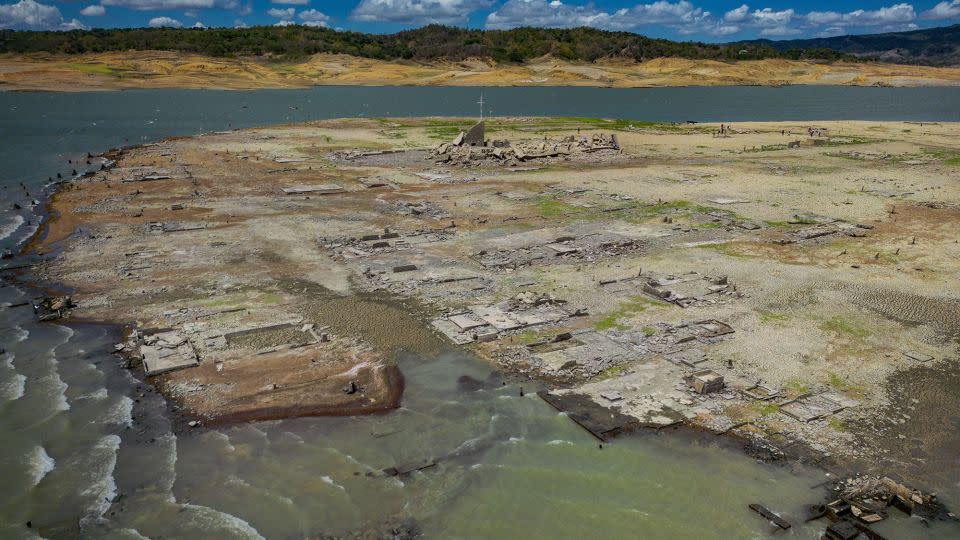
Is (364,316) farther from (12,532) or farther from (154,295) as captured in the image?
(12,532)

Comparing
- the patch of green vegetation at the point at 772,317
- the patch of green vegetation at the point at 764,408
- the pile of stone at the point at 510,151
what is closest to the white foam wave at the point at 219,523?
the patch of green vegetation at the point at 764,408

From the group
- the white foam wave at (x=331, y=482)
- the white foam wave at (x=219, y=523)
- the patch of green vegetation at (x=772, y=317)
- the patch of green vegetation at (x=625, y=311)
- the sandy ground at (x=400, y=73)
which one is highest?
the sandy ground at (x=400, y=73)

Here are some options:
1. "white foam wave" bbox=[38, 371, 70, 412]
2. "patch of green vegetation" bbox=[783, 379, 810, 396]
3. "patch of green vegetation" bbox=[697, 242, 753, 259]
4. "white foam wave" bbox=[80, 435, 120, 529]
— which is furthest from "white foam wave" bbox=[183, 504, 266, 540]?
"patch of green vegetation" bbox=[697, 242, 753, 259]

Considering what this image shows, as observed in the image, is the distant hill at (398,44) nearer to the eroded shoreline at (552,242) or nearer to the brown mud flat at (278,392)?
the eroded shoreline at (552,242)

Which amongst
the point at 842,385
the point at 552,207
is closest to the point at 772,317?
the point at 842,385

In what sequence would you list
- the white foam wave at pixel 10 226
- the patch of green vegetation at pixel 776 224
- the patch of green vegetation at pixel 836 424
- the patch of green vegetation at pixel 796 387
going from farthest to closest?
1. the patch of green vegetation at pixel 776 224
2. the white foam wave at pixel 10 226
3. the patch of green vegetation at pixel 796 387
4. the patch of green vegetation at pixel 836 424

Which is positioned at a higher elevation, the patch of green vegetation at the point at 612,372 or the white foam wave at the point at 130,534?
the patch of green vegetation at the point at 612,372
